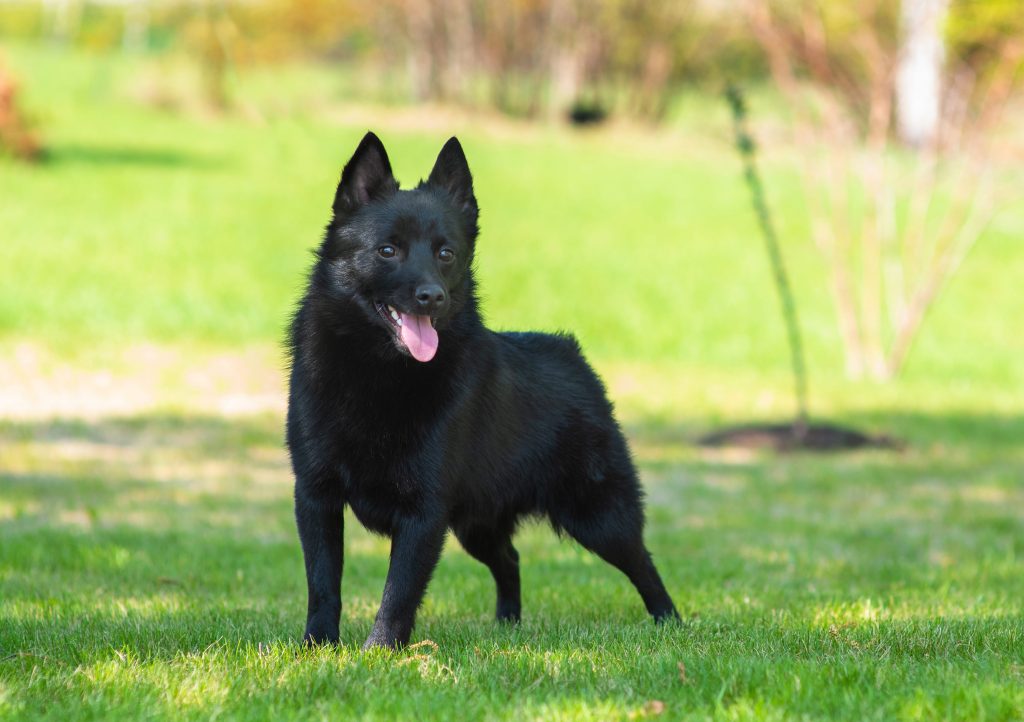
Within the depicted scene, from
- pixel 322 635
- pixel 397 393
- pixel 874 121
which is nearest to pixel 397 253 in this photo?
pixel 397 393

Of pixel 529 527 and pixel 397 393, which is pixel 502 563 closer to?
pixel 397 393

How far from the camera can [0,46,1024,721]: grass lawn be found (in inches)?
157

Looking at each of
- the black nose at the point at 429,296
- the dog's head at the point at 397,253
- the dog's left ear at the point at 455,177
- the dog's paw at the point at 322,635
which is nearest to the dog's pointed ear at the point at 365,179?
the dog's head at the point at 397,253

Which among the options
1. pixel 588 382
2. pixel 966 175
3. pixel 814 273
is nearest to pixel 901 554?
pixel 588 382

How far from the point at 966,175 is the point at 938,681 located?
12651mm

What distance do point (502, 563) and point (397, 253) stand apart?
1.65 m

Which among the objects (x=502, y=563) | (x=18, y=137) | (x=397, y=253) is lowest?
(x=502, y=563)

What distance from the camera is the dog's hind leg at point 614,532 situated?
5.34 m

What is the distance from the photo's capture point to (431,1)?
1847 inches

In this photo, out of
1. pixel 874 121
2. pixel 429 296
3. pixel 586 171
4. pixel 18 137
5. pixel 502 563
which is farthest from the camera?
pixel 586 171

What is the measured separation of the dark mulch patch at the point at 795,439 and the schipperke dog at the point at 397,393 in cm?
753

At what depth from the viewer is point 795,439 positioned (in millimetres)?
12500

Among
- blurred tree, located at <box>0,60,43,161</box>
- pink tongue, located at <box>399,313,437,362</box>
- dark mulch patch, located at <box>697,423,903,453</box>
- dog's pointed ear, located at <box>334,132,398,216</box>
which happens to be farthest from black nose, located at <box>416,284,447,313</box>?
blurred tree, located at <box>0,60,43,161</box>

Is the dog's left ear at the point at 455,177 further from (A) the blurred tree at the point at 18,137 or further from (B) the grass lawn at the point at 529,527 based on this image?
(A) the blurred tree at the point at 18,137
